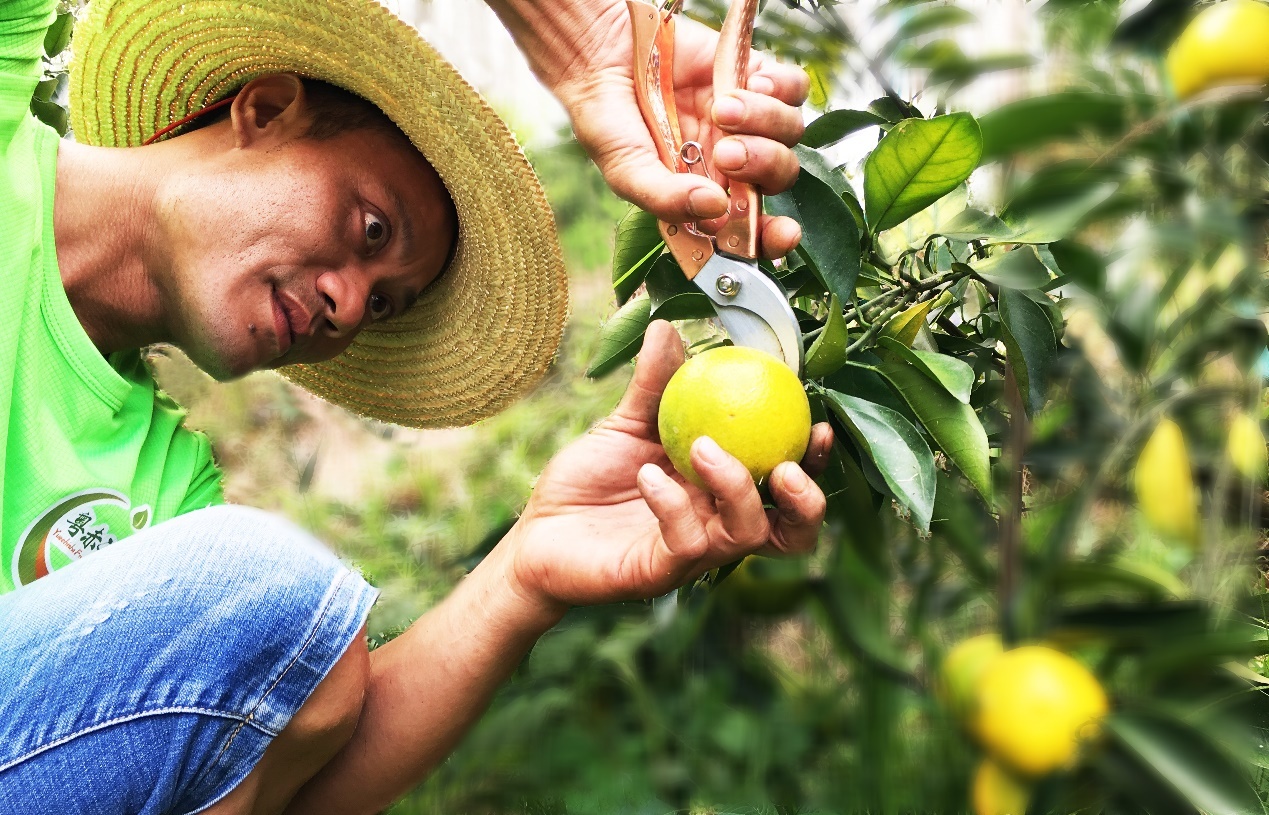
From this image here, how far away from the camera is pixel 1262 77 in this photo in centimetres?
55

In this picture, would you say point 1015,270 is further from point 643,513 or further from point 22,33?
point 22,33

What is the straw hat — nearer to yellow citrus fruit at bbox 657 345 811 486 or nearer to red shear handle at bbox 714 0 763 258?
red shear handle at bbox 714 0 763 258

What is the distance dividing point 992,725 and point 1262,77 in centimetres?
40

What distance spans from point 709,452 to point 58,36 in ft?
4.42

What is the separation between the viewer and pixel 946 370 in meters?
0.95

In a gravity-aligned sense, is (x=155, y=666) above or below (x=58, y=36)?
below

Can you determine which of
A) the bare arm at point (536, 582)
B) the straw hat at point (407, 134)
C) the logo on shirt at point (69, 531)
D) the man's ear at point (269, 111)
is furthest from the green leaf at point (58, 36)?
the bare arm at point (536, 582)

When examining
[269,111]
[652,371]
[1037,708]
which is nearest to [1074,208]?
[1037,708]

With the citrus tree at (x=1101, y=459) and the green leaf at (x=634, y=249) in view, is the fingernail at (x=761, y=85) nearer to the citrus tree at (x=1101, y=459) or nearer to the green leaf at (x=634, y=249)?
the citrus tree at (x=1101, y=459)

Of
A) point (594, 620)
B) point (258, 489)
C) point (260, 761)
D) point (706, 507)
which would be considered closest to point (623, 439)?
point (706, 507)

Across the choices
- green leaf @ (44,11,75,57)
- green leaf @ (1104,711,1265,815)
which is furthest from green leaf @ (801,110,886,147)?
green leaf @ (44,11,75,57)

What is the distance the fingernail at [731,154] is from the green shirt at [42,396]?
753mm

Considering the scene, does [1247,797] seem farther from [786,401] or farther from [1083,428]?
[786,401]

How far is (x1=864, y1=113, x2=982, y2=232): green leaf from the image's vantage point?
971 millimetres
